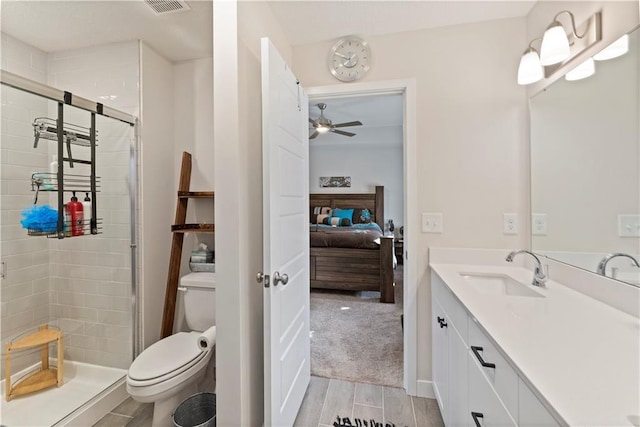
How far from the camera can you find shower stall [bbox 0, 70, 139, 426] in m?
1.76

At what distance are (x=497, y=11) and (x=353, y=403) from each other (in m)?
2.64

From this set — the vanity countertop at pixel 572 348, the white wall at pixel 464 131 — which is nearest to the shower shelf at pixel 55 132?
the white wall at pixel 464 131

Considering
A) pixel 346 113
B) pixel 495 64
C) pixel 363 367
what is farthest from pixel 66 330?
pixel 346 113

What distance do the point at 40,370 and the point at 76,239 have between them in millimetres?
941

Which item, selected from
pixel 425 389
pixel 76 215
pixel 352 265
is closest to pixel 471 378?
pixel 425 389

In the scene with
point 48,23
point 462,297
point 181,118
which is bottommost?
point 462,297

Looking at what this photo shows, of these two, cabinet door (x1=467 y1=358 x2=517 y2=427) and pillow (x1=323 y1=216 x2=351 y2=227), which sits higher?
pillow (x1=323 y1=216 x2=351 y2=227)

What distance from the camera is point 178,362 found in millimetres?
1513

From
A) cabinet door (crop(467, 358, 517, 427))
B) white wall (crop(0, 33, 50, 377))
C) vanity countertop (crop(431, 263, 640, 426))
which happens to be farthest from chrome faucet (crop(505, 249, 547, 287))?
white wall (crop(0, 33, 50, 377))

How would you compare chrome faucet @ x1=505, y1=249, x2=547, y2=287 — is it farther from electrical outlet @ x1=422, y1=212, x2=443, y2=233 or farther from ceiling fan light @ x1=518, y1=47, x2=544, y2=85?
ceiling fan light @ x1=518, y1=47, x2=544, y2=85

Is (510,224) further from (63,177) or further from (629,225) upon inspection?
(63,177)

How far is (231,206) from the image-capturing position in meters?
1.21

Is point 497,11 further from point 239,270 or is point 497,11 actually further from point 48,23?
point 48,23

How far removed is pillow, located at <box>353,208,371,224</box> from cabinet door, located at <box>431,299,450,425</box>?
13.8ft
